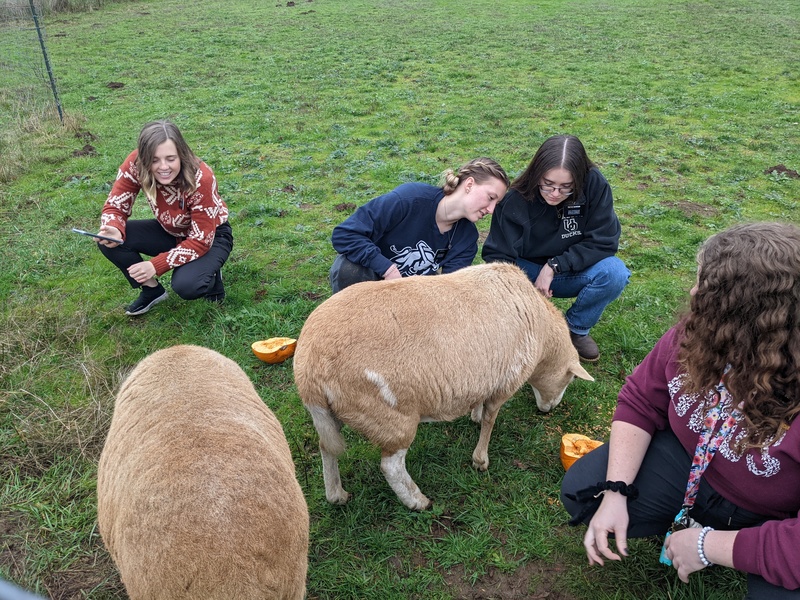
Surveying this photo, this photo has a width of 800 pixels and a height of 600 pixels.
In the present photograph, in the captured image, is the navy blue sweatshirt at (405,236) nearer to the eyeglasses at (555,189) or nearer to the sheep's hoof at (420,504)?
the eyeglasses at (555,189)

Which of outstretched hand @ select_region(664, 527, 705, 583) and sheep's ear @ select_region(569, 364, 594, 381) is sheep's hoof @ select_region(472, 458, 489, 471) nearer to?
sheep's ear @ select_region(569, 364, 594, 381)

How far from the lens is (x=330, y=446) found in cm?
300

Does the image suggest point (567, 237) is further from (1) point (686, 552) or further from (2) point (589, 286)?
(1) point (686, 552)

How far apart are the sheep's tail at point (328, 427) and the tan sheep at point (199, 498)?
48 centimetres

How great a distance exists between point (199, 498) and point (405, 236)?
2571 mm

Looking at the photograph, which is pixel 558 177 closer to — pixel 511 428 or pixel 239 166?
pixel 511 428

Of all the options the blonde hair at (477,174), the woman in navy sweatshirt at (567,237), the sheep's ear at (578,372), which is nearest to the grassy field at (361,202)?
the sheep's ear at (578,372)

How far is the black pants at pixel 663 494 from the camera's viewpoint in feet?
7.68

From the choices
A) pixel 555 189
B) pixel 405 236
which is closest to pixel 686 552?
pixel 555 189

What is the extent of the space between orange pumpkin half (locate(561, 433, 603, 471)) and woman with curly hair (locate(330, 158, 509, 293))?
58.2 inches

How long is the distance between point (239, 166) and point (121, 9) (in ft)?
63.5

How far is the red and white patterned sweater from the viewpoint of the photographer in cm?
456

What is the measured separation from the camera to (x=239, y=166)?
818 cm

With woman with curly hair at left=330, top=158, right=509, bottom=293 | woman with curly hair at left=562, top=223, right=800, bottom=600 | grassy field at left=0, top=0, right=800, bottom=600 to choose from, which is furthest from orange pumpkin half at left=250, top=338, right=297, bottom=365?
woman with curly hair at left=562, top=223, right=800, bottom=600
